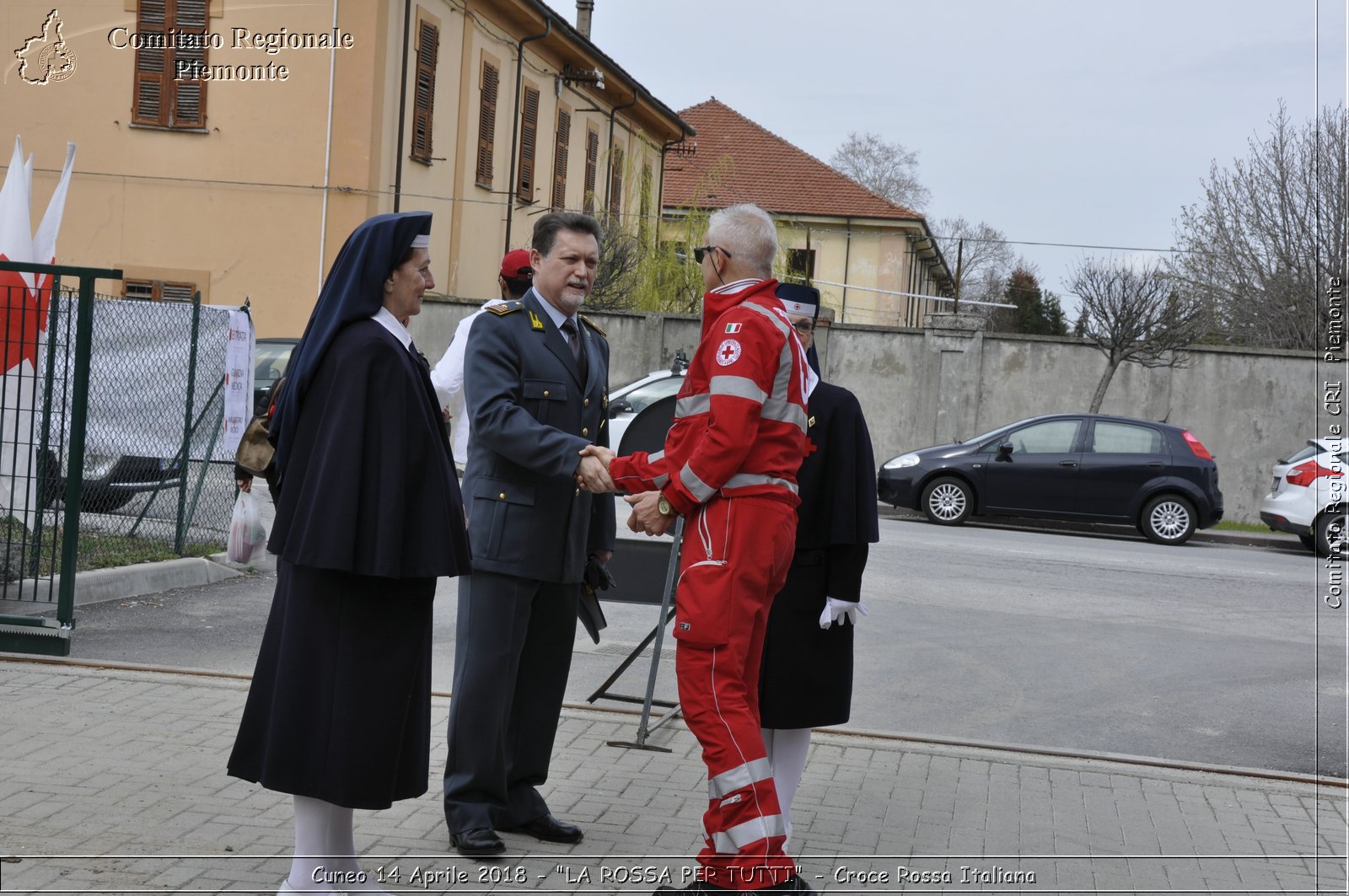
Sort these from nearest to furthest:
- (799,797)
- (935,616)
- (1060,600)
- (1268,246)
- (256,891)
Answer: (256,891) < (799,797) < (935,616) < (1060,600) < (1268,246)

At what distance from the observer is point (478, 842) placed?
4766mm

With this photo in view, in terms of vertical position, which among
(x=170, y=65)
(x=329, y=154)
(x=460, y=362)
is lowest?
(x=460, y=362)

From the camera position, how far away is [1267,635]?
11.2 meters

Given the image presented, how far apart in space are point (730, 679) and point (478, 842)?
3.79 ft

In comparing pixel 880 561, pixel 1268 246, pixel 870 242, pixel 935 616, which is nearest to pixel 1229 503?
pixel 1268 246

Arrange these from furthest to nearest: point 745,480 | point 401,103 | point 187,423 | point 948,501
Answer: point 401,103, point 948,501, point 187,423, point 745,480

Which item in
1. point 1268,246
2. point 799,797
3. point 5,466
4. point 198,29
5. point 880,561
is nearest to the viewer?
point 799,797

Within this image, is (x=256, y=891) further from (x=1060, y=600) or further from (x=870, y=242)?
(x=870, y=242)

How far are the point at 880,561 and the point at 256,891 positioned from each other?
10435 mm

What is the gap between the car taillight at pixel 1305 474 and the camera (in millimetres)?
17784

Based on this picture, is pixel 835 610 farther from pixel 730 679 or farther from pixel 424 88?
pixel 424 88

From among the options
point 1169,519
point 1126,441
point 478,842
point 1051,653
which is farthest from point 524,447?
point 1169,519

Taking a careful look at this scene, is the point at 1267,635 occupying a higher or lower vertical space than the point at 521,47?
lower

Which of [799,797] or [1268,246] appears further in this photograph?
[1268,246]
